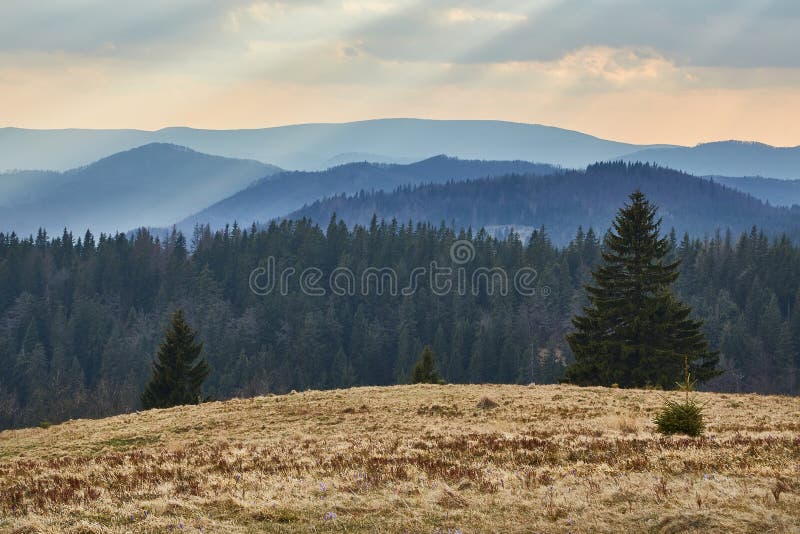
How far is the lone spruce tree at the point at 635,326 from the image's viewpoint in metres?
48.0

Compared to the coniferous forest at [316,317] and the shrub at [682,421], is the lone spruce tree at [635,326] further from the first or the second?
the coniferous forest at [316,317]

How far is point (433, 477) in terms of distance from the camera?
1327 cm

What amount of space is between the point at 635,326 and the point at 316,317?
116632 mm

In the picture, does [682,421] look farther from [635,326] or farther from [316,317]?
[316,317]

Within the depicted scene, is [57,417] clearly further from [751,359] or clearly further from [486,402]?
[751,359]

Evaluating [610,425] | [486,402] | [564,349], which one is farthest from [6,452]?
[564,349]

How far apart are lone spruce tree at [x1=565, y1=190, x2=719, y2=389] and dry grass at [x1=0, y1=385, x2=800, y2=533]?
22.4 metres

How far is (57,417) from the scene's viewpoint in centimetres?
11775

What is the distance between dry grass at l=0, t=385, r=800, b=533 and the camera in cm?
1037

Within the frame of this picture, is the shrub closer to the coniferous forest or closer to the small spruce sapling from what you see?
the small spruce sapling

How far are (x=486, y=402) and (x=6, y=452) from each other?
1716 centimetres

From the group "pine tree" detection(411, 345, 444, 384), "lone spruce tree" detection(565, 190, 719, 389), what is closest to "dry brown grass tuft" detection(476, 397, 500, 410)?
"lone spruce tree" detection(565, 190, 719, 389)

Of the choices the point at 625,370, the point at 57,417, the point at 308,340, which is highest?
the point at 625,370

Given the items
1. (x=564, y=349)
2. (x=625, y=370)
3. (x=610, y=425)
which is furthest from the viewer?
(x=564, y=349)
